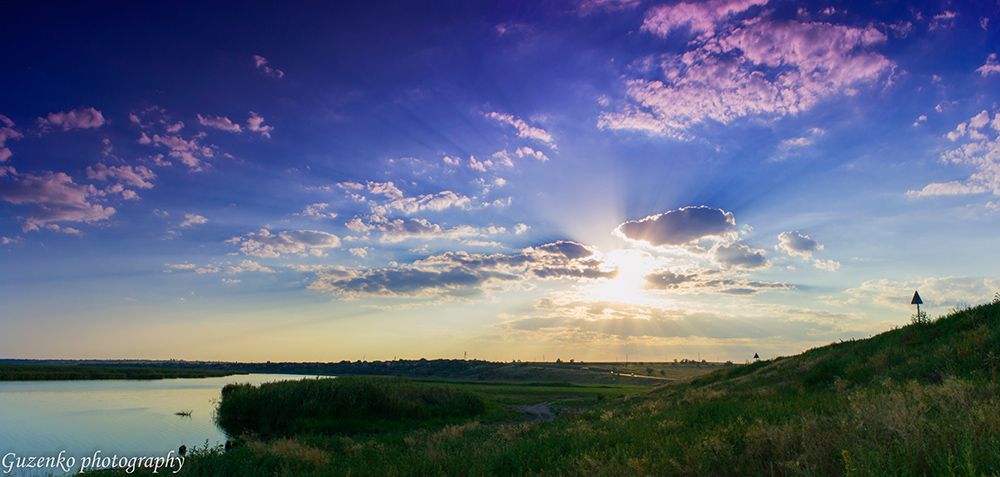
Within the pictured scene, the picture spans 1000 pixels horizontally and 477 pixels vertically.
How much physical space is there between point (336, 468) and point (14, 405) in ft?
136

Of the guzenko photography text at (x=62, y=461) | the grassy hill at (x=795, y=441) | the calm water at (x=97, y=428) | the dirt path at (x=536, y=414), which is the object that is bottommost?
the dirt path at (x=536, y=414)

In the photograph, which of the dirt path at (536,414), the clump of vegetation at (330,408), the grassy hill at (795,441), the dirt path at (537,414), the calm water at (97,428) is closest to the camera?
the grassy hill at (795,441)

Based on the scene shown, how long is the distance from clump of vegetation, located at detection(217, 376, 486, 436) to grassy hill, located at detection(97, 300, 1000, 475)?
15.2m

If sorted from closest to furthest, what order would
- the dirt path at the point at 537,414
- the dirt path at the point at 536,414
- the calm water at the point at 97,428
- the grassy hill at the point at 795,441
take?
the grassy hill at the point at 795,441
the calm water at the point at 97,428
the dirt path at the point at 536,414
the dirt path at the point at 537,414

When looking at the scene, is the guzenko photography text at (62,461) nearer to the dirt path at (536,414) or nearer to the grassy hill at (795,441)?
the grassy hill at (795,441)

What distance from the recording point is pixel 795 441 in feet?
20.8

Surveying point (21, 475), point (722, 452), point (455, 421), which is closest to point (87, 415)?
point (21, 475)

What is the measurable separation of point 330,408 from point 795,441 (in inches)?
1253

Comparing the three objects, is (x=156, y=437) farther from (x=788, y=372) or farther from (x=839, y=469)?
(x=788, y=372)

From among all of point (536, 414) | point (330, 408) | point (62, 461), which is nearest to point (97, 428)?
point (62, 461)

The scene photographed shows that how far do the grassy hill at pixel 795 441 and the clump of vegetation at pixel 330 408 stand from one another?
599 inches

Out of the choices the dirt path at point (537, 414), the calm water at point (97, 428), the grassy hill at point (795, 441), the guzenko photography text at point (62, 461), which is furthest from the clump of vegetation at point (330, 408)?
the grassy hill at point (795, 441)

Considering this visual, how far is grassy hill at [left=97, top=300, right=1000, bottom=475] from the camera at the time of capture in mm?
4832

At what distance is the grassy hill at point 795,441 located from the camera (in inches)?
190
